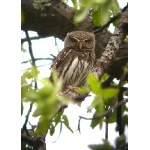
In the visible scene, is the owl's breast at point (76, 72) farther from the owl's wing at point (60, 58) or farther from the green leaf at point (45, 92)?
the green leaf at point (45, 92)

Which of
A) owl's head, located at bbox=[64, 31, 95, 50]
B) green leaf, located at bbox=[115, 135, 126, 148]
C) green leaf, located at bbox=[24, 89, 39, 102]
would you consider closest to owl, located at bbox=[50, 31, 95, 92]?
owl's head, located at bbox=[64, 31, 95, 50]

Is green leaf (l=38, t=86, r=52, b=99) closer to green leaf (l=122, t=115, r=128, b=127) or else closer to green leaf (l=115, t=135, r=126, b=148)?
green leaf (l=115, t=135, r=126, b=148)

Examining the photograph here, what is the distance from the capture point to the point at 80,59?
1.62 meters

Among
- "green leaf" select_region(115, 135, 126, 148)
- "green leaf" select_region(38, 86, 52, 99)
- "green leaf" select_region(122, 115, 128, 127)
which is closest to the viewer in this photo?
"green leaf" select_region(38, 86, 52, 99)

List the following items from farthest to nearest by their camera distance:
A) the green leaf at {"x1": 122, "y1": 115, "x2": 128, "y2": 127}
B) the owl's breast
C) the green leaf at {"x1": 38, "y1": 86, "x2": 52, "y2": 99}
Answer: the owl's breast
the green leaf at {"x1": 122, "y1": 115, "x2": 128, "y2": 127}
the green leaf at {"x1": 38, "y1": 86, "x2": 52, "y2": 99}

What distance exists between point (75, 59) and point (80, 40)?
117 mm

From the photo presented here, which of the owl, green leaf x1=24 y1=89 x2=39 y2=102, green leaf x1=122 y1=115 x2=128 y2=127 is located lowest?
green leaf x1=122 y1=115 x2=128 y2=127

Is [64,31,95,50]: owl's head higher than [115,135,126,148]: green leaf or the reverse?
higher

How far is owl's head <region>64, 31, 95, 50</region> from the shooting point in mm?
1570

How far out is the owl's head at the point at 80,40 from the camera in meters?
1.57

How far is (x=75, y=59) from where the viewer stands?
5.29 ft

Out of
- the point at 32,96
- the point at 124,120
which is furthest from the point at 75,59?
the point at 32,96

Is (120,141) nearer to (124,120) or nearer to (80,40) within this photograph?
(124,120)
